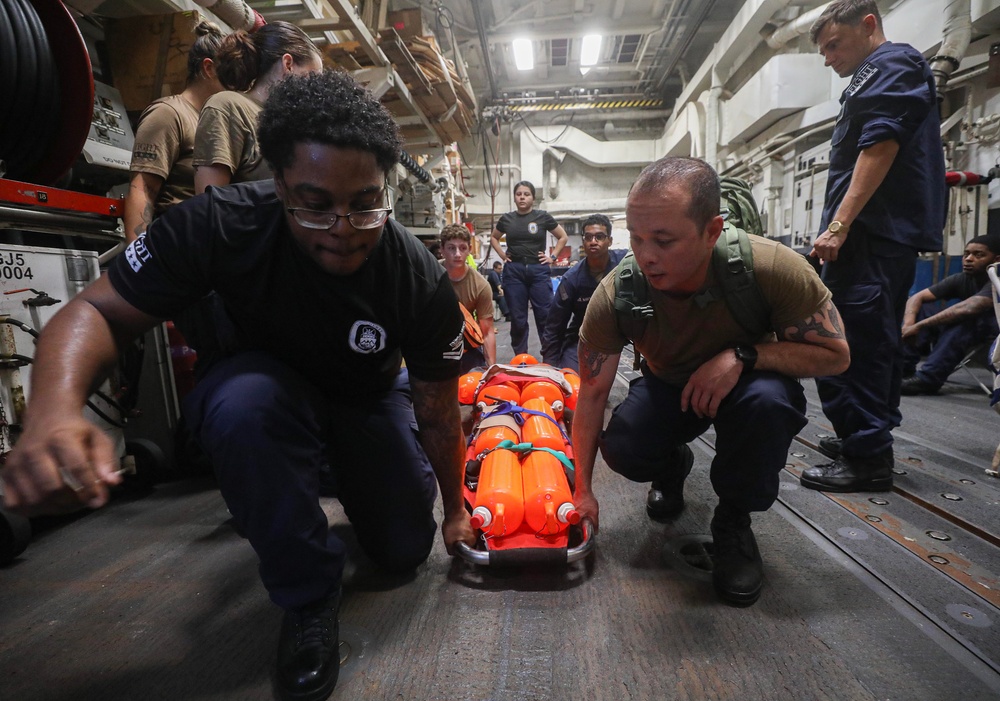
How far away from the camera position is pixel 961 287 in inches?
156

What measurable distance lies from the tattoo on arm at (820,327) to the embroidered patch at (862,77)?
1100 mm

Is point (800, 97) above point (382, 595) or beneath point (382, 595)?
above

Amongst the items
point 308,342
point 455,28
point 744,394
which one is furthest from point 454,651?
point 455,28

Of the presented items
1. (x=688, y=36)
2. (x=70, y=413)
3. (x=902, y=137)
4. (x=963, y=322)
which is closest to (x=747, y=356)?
(x=902, y=137)

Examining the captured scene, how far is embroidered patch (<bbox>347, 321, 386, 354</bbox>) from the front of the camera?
1.30 meters

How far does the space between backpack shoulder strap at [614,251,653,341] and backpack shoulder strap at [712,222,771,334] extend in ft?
0.68

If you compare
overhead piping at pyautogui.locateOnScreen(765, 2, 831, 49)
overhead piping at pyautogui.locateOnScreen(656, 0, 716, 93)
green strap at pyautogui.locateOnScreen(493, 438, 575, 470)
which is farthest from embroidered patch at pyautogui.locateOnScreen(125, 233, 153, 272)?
overhead piping at pyautogui.locateOnScreen(656, 0, 716, 93)

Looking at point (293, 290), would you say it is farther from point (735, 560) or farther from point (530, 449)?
point (735, 560)

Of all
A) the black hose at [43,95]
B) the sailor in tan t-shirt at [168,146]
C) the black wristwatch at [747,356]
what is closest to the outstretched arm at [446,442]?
the black wristwatch at [747,356]

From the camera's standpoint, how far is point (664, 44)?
928 cm

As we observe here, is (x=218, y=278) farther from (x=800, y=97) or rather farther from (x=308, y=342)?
(x=800, y=97)

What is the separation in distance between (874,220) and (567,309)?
2.02 metres

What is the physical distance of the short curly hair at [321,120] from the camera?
1033 mm

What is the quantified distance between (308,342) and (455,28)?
9126 millimetres
